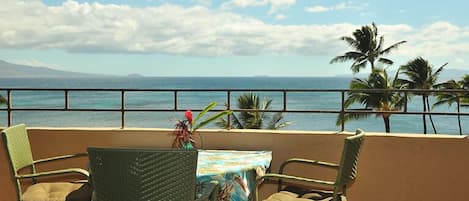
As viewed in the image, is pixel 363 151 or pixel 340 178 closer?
pixel 340 178

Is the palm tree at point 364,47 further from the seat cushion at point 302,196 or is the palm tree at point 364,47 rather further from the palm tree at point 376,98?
the seat cushion at point 302,196

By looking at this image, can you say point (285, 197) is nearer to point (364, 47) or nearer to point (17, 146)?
point (17, 146)

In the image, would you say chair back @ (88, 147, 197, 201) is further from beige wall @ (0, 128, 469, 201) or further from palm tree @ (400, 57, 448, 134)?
palm tree @ (400, 57, 448, 134)

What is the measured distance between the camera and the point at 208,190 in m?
2.56

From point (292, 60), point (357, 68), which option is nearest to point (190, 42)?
point (292, 60)

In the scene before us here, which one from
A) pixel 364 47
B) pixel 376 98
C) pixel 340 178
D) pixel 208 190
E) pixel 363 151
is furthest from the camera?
pixel 364 47

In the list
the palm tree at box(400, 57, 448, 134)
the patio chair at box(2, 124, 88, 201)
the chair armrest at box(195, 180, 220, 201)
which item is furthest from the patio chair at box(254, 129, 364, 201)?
the palm tree at box(400, 57, 448, 134)

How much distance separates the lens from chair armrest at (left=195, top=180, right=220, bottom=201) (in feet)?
8.14

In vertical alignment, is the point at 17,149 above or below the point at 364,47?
below

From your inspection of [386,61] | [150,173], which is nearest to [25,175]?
[150,173]

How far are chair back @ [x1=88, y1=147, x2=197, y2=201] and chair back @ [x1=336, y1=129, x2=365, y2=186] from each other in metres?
0.94

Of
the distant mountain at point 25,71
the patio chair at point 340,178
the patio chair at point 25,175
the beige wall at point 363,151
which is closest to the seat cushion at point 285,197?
the patio chair at point 340,178

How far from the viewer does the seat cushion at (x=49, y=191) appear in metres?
3.19

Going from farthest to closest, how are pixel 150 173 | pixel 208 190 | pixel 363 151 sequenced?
1. pixel 363 151
2. pixel 208 190
3. pixel 150 173
